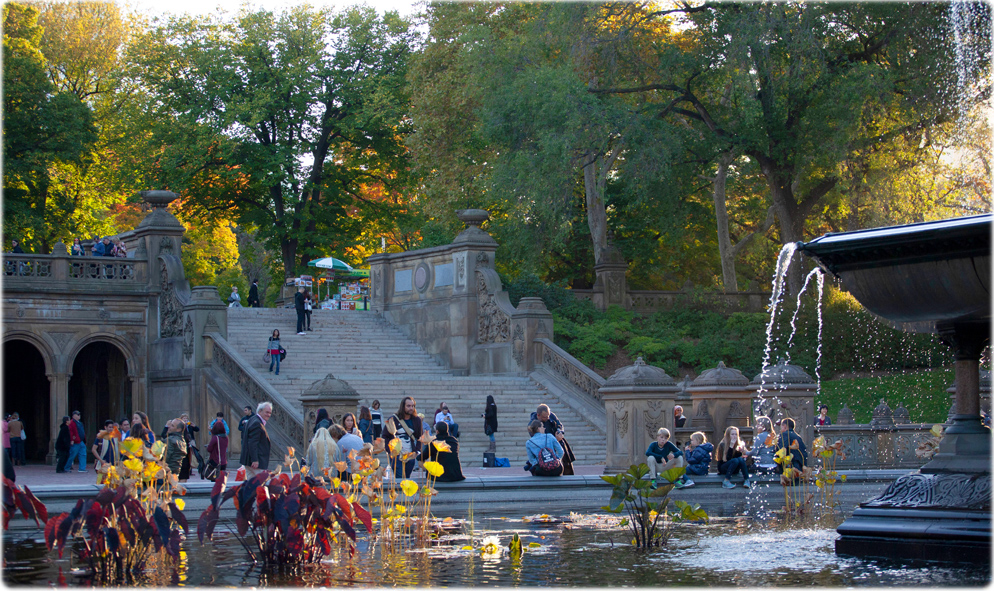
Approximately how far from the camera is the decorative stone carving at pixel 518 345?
29.0 meters

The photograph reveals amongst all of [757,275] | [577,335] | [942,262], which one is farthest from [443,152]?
[942,262]

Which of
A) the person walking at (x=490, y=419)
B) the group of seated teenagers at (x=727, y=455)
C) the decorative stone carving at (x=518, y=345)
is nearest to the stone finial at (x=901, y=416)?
the group of seated teenagers at (x=727, y=455)

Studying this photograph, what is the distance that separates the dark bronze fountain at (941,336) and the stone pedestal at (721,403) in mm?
10252

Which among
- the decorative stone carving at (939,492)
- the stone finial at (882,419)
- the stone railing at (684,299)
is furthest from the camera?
the stone railing at (684,299)

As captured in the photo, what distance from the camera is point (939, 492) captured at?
8773 mm

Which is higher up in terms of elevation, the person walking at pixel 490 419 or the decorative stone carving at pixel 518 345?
the decorative stone carving at pixel 518 345

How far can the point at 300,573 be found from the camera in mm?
8156

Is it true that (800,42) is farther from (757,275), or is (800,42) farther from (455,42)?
(757,275)

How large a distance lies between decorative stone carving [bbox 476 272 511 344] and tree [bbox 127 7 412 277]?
1487 cm

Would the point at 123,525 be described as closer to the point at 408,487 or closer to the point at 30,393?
the point at 408,487

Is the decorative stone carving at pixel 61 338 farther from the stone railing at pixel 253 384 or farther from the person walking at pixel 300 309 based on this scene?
the person walking at pixel 300 309

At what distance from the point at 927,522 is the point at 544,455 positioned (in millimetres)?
7071

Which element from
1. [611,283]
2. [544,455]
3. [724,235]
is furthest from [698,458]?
[724,235]

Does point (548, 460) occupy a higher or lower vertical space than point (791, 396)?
lower
